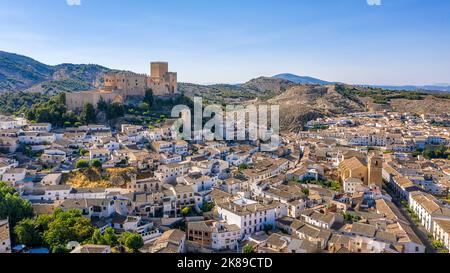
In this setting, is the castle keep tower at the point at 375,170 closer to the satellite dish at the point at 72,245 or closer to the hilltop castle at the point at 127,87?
the satellite dish at the point at 72,245

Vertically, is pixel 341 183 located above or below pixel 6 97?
below

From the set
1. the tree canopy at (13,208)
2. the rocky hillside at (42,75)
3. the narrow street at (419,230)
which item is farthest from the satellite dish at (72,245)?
the rocky hillside at (42,75)

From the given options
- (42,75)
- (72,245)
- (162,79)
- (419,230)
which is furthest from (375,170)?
(42,75)

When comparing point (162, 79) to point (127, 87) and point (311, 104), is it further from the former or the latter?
point (311, 104)

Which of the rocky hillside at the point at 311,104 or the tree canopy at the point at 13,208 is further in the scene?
the rocky hillside at the point at 311,104

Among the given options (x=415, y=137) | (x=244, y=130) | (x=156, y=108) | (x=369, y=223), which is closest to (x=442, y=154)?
(x=415, y=137)

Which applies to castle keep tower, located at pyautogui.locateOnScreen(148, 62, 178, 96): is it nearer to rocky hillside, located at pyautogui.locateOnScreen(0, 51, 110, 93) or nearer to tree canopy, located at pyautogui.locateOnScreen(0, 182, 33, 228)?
tree canopy, located at pyautogui.locateOnScreen(0, 182, 33, 228)

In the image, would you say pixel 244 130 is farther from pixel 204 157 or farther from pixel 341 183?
pixel 341 183
